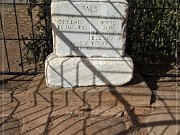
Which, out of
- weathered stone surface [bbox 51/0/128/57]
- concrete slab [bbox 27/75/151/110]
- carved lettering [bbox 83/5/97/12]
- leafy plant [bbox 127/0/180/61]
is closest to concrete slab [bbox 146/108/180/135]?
concrete slab [bbox 27/75/151/110]

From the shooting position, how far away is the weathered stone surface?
4.00 metres

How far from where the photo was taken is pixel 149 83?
484cm

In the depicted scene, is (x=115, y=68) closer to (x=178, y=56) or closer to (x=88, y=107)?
(x=88, y=107)

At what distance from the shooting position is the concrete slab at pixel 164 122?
396 cm

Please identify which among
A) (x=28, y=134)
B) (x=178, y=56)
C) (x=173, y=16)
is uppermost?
(x=173, y=16)

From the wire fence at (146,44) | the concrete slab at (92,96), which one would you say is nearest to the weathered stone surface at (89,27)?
the concrete slab at (92,96)

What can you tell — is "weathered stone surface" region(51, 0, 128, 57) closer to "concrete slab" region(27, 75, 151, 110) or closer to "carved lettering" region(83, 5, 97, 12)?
"carved lettering" region(83, 5, 97, 12)

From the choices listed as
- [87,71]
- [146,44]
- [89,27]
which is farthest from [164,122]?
[146,44]

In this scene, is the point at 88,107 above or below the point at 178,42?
below

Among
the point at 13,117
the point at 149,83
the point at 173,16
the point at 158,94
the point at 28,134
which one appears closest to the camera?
the point at 28,134

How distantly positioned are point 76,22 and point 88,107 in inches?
41.3

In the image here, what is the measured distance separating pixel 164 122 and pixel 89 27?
143 cm

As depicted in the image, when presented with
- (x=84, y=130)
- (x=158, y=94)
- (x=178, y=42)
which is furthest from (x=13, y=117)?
(x=178, y=42)

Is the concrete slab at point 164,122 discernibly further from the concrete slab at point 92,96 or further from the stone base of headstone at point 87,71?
the stone base of headstone at point 87,71
